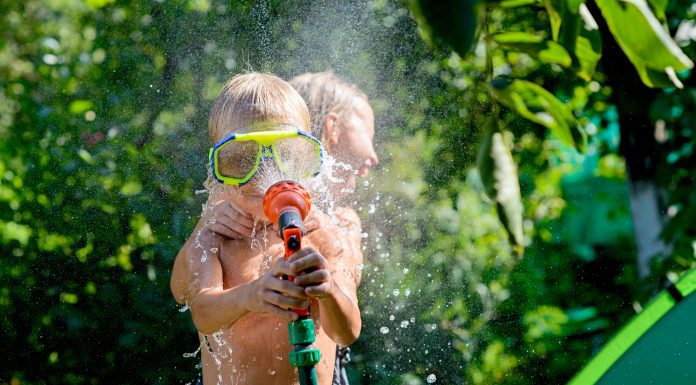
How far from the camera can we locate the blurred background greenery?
7.51 ft

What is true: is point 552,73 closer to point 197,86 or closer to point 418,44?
point 418,44

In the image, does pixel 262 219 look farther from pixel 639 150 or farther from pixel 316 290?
pixel 639 150

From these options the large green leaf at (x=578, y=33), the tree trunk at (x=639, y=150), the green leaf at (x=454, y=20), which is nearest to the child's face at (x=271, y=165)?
the large green leaf at (x=578, y=33)

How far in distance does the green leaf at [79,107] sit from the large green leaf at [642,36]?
7.06 feet

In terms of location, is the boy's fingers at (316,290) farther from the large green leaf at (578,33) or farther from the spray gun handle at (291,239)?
the large green leaf at (578,33)

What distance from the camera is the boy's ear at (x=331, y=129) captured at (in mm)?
1925


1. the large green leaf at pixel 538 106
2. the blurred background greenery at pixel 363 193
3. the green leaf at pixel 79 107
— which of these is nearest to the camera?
the large green leaf at pixel 538 106

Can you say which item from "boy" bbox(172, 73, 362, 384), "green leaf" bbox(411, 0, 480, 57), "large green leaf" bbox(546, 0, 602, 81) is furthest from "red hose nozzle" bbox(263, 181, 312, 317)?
"green leaf" bbox(411, 0, 480, 57)

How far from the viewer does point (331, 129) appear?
6.35 ft

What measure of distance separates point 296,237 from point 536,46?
2.46 ft

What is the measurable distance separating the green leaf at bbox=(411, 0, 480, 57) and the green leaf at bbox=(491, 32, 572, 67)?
0.16 m

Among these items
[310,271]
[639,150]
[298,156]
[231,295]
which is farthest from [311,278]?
[639,150]

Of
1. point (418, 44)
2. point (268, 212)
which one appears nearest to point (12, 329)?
point (268, 212)

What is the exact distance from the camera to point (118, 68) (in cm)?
246
